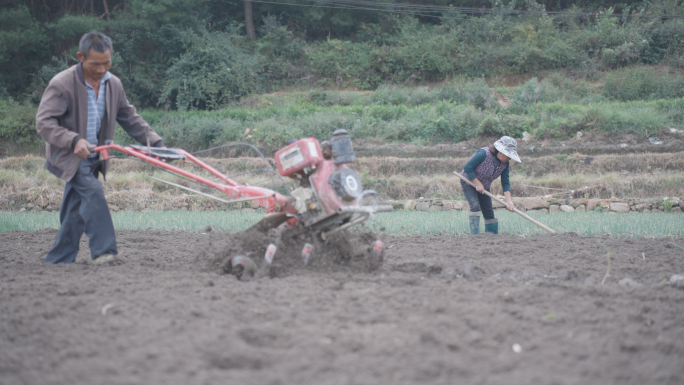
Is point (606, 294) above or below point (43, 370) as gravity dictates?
below

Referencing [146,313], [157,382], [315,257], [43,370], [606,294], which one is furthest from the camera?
[315,257]

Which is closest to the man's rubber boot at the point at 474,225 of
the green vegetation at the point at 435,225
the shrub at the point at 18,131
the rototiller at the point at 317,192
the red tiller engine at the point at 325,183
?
the green vegetation at the point at 435,225

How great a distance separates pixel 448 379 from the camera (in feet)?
7.06

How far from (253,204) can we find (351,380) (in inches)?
420

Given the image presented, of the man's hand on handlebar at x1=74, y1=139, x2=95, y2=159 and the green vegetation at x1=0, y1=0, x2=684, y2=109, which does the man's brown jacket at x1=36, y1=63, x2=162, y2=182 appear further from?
the green vegetation at x1=0, y1=0, x2=684, y2=109

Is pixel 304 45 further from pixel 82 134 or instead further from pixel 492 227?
pixel 82 134

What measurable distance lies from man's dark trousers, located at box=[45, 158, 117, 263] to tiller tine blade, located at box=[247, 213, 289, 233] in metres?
1.26

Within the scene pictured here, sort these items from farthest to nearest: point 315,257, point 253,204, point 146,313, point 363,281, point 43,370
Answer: point 253,204 < point 315,257 < point 363,281 < point 146,313 < point 43,370

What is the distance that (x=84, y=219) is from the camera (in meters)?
4.41

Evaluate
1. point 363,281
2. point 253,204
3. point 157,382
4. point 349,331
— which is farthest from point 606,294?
point 253,204

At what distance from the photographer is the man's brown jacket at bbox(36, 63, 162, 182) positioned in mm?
4238

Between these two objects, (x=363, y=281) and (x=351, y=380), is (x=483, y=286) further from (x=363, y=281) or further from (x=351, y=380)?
(x=351, y=380)

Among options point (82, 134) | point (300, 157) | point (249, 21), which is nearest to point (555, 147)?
point (300, 157)

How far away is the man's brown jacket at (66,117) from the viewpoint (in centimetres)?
424
